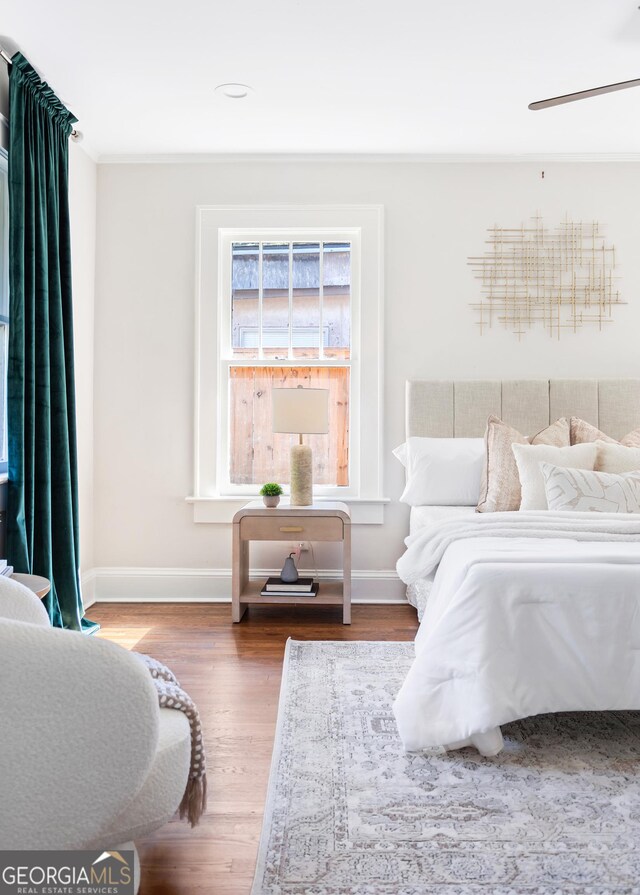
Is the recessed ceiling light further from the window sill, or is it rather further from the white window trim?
the window sill

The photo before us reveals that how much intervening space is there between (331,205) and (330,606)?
242 cm

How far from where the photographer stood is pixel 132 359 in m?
4.30

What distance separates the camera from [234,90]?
11.2ft

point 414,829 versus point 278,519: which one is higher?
point 278,519

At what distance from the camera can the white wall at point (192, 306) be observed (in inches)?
168

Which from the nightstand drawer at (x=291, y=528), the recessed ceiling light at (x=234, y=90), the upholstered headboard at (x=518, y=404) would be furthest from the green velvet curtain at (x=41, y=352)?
the upholstered headboard at (x=518, y=404)

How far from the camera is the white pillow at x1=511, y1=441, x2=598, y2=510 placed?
3.38 meters

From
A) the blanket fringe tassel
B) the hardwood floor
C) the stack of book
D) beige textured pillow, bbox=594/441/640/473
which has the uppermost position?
beige textured pillow, bbox=594/441/640/473

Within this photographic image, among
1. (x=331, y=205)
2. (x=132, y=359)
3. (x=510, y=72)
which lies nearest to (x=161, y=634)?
(x=132, y=359)

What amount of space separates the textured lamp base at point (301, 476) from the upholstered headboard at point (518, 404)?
67cm

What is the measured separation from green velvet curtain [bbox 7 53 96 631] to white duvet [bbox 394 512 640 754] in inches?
74.3

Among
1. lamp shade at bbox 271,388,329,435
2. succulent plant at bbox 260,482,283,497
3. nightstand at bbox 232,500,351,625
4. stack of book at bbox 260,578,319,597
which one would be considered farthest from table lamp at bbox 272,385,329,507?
stack of book at bbox 260,578,319,597

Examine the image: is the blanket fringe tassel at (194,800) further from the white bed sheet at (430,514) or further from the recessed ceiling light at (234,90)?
the recessed ceiling light at (234,90)

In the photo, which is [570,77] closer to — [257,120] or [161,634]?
[257,120]
